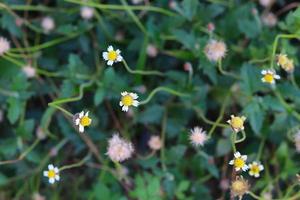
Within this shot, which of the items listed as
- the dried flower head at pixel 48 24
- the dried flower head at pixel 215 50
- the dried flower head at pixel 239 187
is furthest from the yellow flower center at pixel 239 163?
→ the dried flower head at pixel 48 24

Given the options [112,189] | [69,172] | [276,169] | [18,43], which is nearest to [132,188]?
[112,189]

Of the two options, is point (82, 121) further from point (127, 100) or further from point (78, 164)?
point (78, 164)

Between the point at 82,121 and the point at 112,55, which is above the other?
the point at 112,55

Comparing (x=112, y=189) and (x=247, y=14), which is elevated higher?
(x=247, y=14)

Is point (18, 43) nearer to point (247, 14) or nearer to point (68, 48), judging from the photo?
point (68, 48)

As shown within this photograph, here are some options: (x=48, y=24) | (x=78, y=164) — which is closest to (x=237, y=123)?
(x=78, y=164)

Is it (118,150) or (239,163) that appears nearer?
(239,163)
